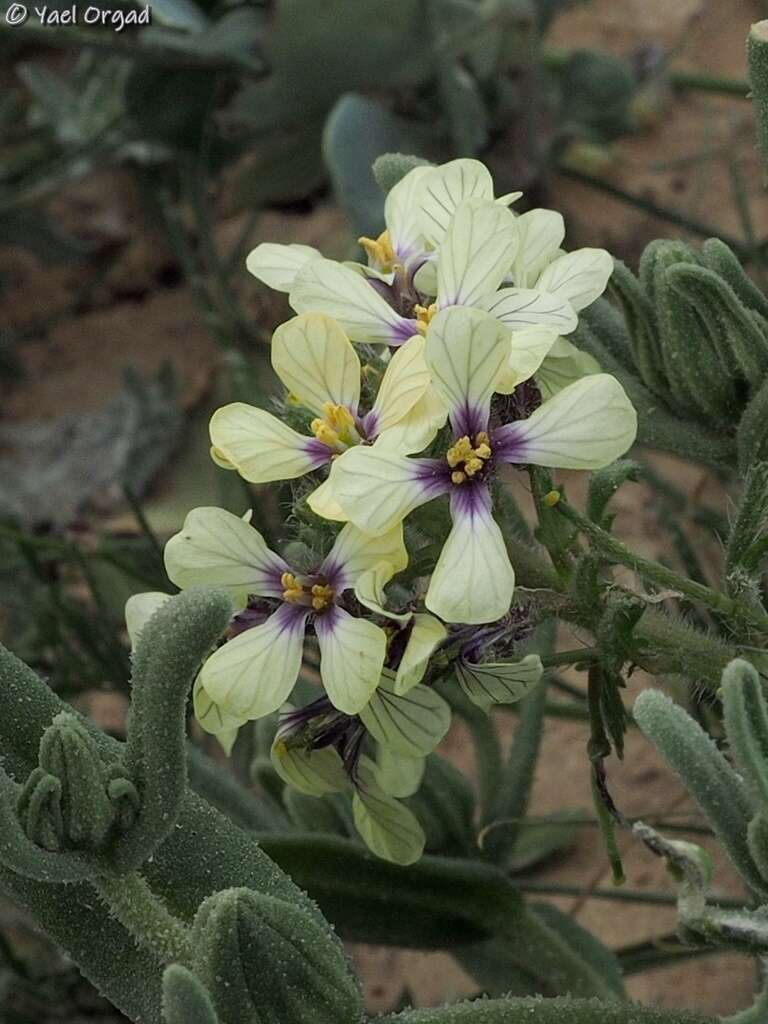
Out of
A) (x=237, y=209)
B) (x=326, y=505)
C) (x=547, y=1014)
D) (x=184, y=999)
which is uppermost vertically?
(x=326, y=505)

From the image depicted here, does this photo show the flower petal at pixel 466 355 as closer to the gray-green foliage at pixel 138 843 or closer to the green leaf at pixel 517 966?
the gray-green foliage at pixel 138 843

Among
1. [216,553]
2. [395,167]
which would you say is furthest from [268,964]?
[395,167]

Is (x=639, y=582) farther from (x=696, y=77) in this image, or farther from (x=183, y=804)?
(x=696, y=77)

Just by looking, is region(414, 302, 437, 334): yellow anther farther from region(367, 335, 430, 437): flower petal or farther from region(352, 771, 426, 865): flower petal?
region(352, 771, 426, 865): flower petal

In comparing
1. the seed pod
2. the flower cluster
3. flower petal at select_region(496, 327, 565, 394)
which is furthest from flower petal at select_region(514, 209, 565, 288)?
the seed pod

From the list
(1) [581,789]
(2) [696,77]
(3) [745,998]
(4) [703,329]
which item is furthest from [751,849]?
(2) [696,77]

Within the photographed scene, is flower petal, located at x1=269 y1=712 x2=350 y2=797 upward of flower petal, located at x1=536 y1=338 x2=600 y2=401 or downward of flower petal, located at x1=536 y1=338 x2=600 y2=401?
downward

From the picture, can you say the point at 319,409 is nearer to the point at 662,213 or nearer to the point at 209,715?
the point at 209,715
